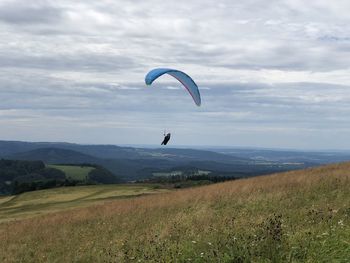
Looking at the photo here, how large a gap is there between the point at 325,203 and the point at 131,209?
976 centimetres

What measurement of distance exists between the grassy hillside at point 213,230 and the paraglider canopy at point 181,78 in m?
5.02

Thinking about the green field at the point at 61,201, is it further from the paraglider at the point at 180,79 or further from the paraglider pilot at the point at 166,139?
the paraglider at the point at 180,79

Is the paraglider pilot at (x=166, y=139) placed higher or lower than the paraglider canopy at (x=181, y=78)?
lower

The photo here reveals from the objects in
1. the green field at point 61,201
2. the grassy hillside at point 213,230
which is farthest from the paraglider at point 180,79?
the green field at point 61,201

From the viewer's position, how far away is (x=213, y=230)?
12.0m

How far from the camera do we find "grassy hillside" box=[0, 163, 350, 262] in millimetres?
8500

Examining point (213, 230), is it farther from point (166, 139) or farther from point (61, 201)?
point (61, 201)

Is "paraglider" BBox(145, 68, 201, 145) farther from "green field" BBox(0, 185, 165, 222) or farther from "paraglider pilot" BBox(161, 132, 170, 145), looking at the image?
"green field" BBox(0, 185, 165, 222)

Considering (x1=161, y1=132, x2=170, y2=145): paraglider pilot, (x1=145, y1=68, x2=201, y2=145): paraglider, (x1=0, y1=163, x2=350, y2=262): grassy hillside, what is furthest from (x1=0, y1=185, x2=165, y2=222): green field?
(x1=145, y1=68, x2=201, y2=145): paraglider

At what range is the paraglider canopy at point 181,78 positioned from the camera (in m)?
19.9

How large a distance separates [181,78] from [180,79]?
0.74 feet

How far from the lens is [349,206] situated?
13320 millimetres

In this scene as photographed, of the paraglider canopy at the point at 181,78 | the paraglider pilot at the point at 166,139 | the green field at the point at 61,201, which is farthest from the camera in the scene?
the green field at the point at 61,201

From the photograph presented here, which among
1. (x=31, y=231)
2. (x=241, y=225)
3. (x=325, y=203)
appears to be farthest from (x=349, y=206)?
(x=31, y=231)
